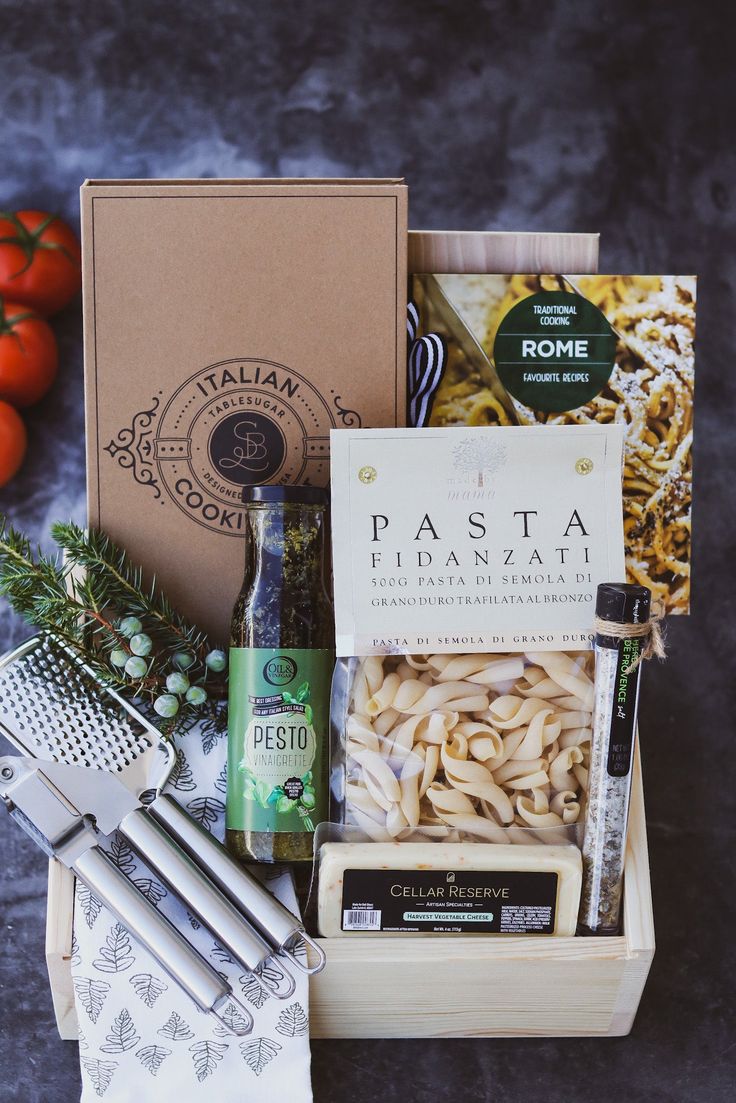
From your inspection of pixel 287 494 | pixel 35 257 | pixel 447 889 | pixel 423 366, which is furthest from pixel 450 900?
pixel 35 257

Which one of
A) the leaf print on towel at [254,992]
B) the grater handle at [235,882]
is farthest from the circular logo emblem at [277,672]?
the leaf print on towel at [254,992]

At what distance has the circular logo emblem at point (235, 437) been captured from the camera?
2.87 feet

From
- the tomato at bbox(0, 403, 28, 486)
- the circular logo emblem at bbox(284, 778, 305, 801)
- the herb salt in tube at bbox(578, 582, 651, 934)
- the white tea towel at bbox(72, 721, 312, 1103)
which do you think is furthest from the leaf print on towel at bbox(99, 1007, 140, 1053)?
the tomato at bbox(0, 403, 28, 486)

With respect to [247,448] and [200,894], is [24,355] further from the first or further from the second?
[200,894]

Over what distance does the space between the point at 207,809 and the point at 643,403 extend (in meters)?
0.58

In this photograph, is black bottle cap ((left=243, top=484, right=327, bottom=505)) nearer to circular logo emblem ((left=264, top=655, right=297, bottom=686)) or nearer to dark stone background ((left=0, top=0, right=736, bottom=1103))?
circular logo emblem ((left=264, top=655, right=297, bottom=686))

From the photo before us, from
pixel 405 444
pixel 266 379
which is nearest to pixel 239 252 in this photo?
pixel 266 379

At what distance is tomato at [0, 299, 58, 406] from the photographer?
1.19m

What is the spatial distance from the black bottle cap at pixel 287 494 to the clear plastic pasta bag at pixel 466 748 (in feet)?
A: 0.47

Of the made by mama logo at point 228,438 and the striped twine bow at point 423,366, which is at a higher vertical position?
the striped twine bow at point 423,366

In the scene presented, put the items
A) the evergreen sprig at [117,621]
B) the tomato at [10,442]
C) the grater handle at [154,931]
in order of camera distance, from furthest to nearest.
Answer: the tomato at [10,442], the evergreen sprig at [117,621], the grater handle at [154,931]

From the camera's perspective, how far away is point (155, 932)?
727 mm

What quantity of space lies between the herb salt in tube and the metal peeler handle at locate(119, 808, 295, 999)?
0.26 meters

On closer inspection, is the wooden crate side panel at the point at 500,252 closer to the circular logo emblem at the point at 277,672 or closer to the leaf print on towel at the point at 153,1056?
the circular logo emblem at the point at 277,672
